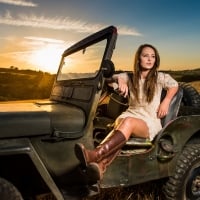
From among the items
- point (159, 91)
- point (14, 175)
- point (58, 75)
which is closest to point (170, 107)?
point (159, 91)

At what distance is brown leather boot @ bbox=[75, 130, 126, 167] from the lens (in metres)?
3.13

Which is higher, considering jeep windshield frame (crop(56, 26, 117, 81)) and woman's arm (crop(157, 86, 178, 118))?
jeep windshield frame (crop(56, 26, 117, 81))

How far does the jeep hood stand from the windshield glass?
19.0 inches

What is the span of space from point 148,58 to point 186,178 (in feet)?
4.18

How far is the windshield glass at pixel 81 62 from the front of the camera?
3.69m

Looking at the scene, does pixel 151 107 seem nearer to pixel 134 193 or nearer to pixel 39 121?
pixel 134 193

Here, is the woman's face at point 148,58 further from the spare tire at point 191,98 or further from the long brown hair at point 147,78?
the spare tire at point 191,98

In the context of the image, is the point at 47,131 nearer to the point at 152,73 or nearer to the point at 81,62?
the point at 81,62

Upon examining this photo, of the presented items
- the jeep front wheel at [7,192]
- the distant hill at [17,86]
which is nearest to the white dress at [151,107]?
the jeep front wheel at [7,192]

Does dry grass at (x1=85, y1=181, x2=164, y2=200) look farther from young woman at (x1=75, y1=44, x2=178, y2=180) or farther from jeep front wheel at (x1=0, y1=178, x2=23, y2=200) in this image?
jeep front wheel at (x1=0, y1=178, x2=23, y2=200)

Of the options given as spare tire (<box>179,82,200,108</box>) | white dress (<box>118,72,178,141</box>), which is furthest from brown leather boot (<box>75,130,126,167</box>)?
spare tire (<box>179,82,200,108</box>)

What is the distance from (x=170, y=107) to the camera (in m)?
4.09

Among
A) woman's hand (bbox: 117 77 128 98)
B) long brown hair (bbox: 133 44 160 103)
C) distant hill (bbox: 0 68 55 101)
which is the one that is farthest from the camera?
distant hill (bbox: 0 68 55 101)

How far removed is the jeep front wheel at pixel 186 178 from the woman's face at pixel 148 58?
0.93 meters
